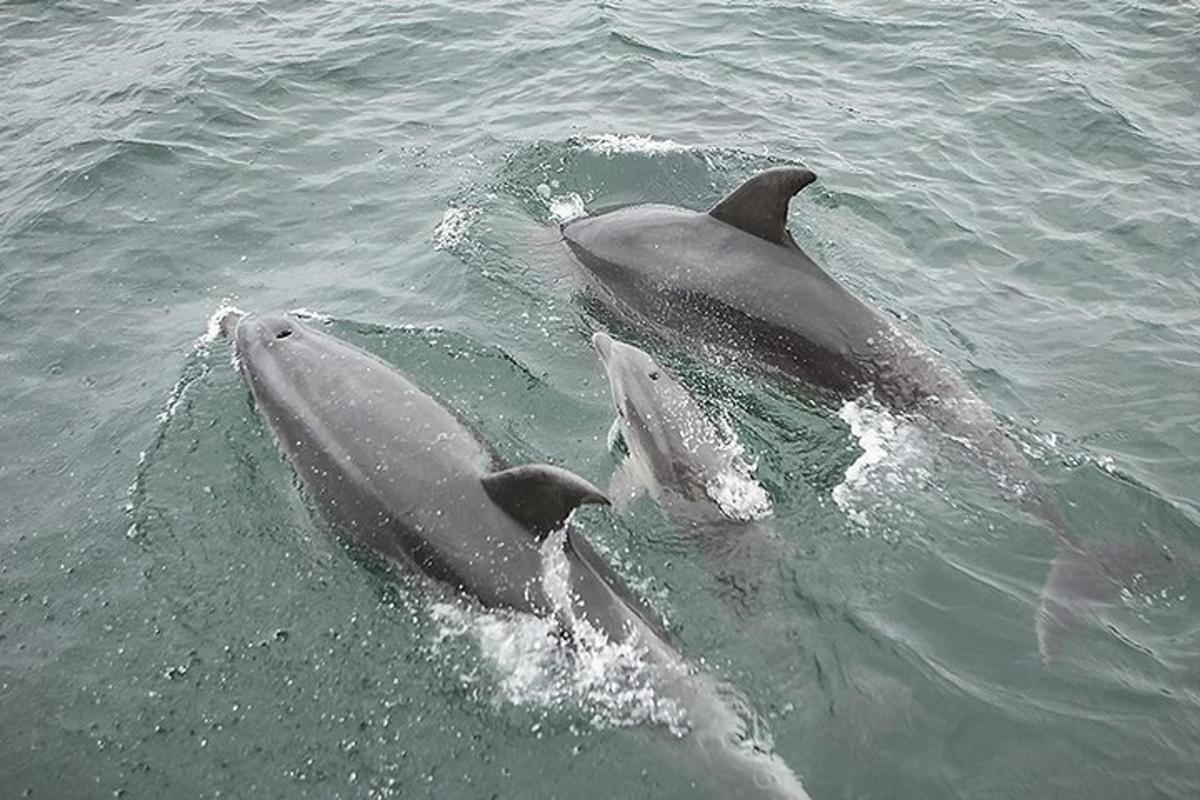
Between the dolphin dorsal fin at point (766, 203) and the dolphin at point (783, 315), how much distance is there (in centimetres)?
1

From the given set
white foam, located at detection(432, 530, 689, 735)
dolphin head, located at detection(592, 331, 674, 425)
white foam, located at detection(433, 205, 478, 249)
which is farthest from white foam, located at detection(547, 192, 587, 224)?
white foam, located at detection(432, 530, 689, 735)

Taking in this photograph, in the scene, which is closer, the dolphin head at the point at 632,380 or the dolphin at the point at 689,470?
the dolphin at the point at 689,470

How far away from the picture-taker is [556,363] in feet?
33.3

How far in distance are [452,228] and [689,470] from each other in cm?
530

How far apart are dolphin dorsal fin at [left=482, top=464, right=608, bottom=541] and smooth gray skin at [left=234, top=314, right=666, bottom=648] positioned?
0.04m

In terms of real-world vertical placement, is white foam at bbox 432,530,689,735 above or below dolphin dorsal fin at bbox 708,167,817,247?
below

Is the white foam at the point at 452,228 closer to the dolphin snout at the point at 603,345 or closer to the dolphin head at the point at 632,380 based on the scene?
the dolphin snout at the point at 603,345

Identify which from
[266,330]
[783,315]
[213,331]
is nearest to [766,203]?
[783,315]

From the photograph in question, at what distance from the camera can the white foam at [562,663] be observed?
21.3 feet

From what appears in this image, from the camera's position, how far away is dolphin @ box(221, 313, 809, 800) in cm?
635

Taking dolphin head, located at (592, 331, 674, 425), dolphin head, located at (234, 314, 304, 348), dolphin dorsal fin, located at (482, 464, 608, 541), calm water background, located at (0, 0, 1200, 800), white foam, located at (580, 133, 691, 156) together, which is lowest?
calm water background, located at (0, 0, 1200, 800)

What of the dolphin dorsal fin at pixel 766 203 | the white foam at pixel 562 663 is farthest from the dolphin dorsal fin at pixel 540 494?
the dolphin dorsal fin at pixel 766 203

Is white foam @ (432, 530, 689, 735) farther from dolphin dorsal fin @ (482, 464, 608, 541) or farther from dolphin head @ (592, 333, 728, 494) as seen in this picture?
dolphin head @ (592, 333, 728, 494)

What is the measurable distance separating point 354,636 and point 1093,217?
1104cm
